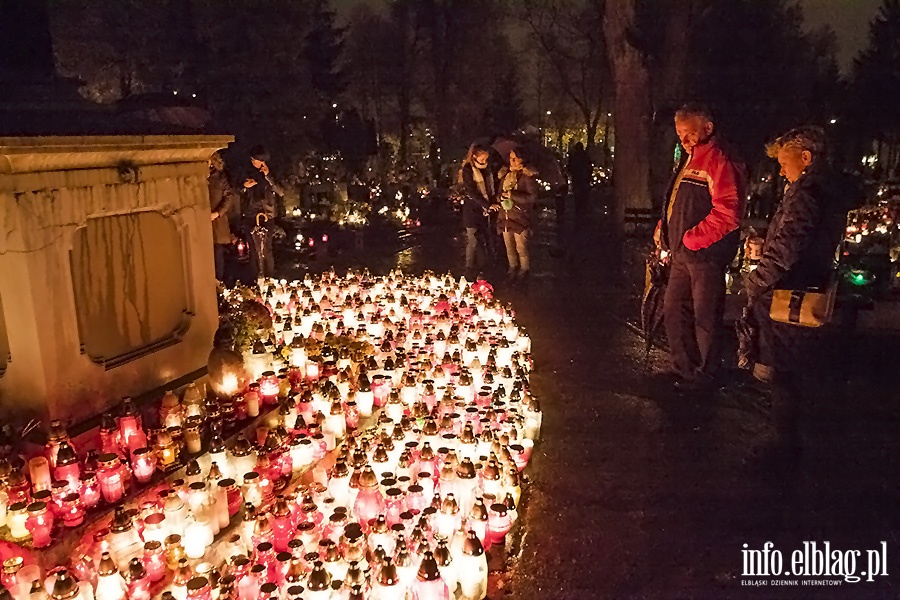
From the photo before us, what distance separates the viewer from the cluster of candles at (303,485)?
3.42m

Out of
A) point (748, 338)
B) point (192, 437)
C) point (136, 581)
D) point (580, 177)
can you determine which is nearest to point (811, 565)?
point (748, 338)

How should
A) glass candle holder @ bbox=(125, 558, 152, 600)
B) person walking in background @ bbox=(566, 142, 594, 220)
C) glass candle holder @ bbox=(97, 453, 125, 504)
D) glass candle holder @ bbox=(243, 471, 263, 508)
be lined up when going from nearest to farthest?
glass candle holder @ bbox=(125, 558, 152, 600) → glass candle holder @ bbox=(97, 453, 125, 504) → glass candle holder @ bbox=(243, 471, 263, 508) → person walking in background @ bbox=(566, 142, 594, 220)

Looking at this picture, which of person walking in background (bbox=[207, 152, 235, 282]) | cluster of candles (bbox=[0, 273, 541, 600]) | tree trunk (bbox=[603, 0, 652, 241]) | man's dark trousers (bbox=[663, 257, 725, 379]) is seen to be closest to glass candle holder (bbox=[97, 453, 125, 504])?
cluster of candles (bbox=[0, 273, 541, 600])

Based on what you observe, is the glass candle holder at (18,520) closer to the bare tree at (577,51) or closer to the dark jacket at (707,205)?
the dark jacket at (707,205)

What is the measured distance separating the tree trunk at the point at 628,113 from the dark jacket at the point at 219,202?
8630 millimetres

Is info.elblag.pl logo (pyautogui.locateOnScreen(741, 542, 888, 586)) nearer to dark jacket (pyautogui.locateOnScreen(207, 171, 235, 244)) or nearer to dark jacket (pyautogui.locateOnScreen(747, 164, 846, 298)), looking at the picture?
dark jacket (pyautogui.locateOnScreen(747, 164, 846, 298))

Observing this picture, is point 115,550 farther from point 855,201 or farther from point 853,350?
point 853,350

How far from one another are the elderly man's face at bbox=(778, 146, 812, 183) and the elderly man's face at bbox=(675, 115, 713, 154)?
3.55 feet

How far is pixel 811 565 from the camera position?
4.12m

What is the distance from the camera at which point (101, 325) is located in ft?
15.5

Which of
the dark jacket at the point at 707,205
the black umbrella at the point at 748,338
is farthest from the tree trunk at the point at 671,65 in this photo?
the black umbrella at the point at 748,338

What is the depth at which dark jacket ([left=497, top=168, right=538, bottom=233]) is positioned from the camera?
1106 centimetres

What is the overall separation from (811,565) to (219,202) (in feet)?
23.3

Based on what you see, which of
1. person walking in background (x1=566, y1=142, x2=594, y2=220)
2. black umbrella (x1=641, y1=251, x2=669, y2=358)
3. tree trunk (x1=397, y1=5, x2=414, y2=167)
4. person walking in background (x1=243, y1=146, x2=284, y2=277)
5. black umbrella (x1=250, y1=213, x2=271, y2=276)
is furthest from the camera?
tree trunk (x1=397, y1=5, x2=414, y2=167)
